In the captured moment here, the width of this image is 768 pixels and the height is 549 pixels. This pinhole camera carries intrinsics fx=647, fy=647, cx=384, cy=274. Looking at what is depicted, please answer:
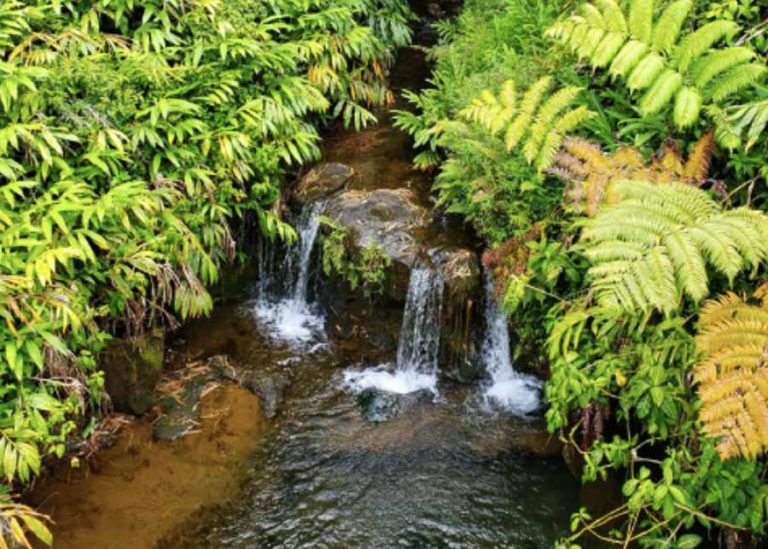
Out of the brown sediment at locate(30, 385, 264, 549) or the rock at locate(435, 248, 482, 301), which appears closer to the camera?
the brown sediment at locate(30, 385, 264, 549)

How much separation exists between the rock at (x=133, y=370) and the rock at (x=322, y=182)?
2.20 meters

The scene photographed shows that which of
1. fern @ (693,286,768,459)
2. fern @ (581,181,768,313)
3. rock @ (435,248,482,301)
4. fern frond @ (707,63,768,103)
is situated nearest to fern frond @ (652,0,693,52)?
fern frond @ (707,63,768,103)

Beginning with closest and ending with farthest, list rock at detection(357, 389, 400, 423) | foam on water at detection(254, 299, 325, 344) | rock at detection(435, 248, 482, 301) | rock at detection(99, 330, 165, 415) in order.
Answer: rock at detection(99, 330, 165, 415) < rock at detection(357, 389, 400, 423) < rock at detection(435, 248, 482, 301) < foam on water at detection(254, 299, 325, 344)

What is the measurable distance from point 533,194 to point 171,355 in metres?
3.58

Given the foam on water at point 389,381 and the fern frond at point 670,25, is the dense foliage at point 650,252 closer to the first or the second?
the fern frond at point 670,25

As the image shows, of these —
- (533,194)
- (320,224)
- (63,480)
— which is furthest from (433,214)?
(63,480)

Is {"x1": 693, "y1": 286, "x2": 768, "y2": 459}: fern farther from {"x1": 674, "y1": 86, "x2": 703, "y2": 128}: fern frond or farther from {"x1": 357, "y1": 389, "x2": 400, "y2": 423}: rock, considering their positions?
{"x1": 357, "y1": 389, "x2": 400, "y2": 423}: rock

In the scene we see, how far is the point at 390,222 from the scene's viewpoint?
20.9 ft

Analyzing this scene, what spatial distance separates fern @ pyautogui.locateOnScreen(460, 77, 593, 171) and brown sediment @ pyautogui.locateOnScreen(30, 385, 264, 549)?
3.07 meters

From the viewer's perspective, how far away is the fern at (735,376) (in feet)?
9.27

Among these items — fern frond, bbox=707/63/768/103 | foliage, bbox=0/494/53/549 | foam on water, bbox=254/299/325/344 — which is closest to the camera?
foliage, bbox=0/494/53/549

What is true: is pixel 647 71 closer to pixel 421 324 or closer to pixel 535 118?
pixel 535 118

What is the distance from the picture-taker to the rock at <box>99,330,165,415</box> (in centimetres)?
518

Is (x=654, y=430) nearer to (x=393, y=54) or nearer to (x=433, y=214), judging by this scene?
(x=433, y=214)
